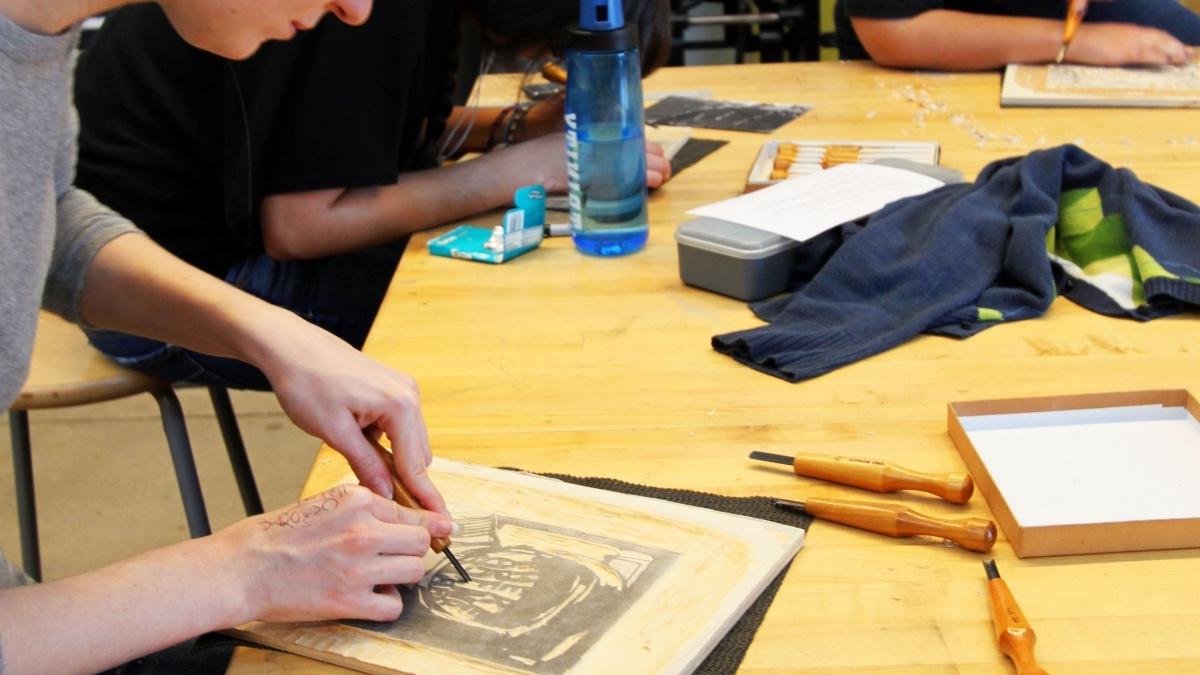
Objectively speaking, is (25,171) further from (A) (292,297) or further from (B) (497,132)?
(B) (497,132)

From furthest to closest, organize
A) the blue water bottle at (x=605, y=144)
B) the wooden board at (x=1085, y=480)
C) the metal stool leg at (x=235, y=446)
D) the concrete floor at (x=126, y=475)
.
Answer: the concrete floor at (x=126, y=475)
the metal stool leg at (x=235, y=446)
the blue water bottle at (x=605, y=144)
the wooden board at (x=1085, y=480)

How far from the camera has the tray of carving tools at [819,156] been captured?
1564mm

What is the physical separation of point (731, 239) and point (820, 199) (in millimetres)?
160

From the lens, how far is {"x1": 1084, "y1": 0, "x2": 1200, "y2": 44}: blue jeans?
6.96ft

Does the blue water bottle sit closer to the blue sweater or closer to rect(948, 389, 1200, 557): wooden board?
the blue sweater

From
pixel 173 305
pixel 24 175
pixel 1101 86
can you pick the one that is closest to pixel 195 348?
pixel 173 305

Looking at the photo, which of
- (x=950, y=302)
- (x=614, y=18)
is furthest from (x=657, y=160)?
(x=950, y=302)

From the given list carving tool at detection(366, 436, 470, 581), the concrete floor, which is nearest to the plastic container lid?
carving tool at detection(366, 436, 470, 581)

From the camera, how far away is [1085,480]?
895 mm

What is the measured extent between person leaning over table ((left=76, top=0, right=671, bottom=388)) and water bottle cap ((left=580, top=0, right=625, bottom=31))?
151mm

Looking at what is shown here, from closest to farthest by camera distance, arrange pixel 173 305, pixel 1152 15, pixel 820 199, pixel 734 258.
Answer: pixel 173 305 < pixel 734 258 < pixel 820 199 < pixel 1152 15

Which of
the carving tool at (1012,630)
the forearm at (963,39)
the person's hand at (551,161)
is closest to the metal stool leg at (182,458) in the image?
the person's hand at (551,161)

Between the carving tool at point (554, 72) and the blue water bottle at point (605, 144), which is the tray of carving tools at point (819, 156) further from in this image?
the carving tool at point (554, 72)

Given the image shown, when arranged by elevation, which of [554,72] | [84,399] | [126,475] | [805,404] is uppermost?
[554,72]
